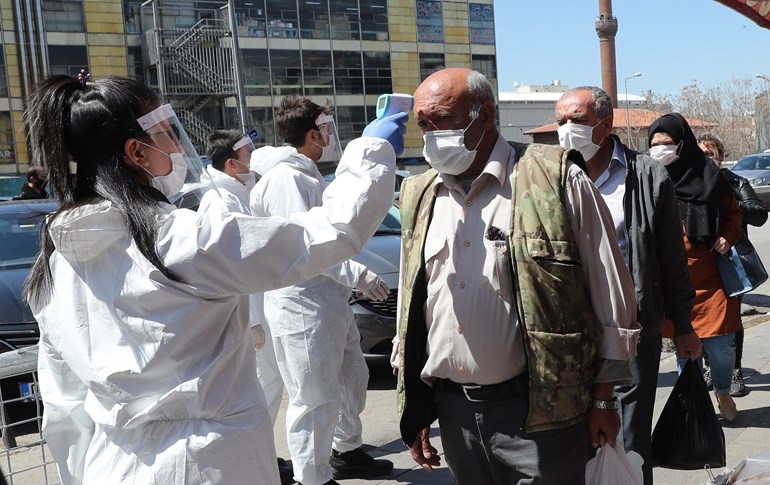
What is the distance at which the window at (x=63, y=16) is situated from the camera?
126 ft

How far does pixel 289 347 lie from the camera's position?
4496mm

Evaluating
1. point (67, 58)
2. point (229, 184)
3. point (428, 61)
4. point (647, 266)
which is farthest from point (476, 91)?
point (428, 61)

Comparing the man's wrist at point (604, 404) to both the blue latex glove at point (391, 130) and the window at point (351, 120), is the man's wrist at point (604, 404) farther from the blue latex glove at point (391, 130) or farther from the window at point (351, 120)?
the window at point (351, 120)

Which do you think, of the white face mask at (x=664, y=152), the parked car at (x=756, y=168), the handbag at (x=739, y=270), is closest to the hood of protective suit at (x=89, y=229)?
the white face mask at (x=664, y=152)

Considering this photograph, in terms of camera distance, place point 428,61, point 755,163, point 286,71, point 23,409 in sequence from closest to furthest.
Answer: point 23,409 → point 755,163 → point 286,71 → point 428,61

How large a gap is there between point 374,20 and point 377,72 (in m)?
2.81

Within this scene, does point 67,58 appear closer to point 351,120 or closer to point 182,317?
point 351,120

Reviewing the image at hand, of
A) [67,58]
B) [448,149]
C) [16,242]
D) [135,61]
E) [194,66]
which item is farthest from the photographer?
[135,61]

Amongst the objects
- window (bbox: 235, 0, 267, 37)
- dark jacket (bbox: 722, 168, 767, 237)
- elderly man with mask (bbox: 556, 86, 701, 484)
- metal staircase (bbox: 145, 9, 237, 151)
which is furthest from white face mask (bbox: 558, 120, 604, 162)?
window (bbox: 235, 0, 267, 37)

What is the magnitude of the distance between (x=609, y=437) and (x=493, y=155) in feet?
3.28

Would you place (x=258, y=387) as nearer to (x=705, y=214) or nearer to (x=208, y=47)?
(x=705, y=214)

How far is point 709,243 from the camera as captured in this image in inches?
214

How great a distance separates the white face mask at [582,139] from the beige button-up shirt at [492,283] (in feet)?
4.05

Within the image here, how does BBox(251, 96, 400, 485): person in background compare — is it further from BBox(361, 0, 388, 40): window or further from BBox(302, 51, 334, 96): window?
BBox(361, 0, 388, 40): window
